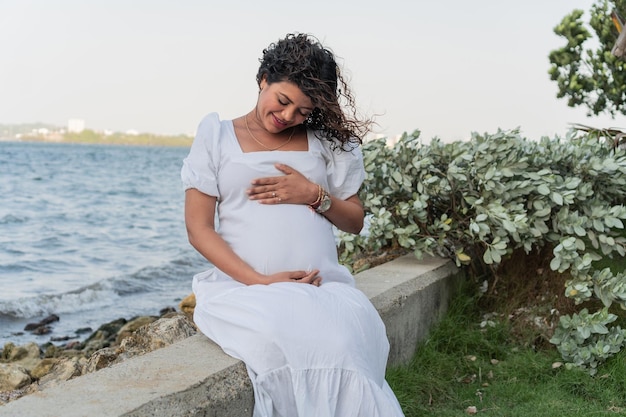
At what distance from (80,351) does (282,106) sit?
5394 mm

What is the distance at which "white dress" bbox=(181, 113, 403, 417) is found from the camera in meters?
2.66

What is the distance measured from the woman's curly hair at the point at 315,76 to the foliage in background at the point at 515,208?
164 cm

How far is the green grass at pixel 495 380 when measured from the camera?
3896 millimetres

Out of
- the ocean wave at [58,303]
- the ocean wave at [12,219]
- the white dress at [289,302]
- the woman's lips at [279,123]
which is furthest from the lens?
the ocean wave at [12,219]

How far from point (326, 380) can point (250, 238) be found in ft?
2.34

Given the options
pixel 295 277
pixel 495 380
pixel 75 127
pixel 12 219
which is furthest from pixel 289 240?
pixel 75 127

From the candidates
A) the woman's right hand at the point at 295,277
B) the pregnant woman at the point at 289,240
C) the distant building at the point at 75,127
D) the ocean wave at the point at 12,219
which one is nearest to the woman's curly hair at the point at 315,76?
the pregnant woman at the point at 289,240

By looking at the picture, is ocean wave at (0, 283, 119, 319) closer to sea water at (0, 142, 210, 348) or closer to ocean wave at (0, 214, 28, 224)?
sea water at (0, 142, 210, 348)

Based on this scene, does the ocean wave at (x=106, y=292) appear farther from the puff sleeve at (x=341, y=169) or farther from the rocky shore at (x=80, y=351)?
the puff sleeve at (x=341, y=169)

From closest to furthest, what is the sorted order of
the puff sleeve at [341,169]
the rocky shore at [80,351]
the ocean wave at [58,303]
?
the puff sleeve at [341,169]
the rocky shore at [80,351]
the ocean wave at [58,303]

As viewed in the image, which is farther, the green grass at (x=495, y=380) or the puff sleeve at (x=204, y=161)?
the green grass at (x=495, y=380)

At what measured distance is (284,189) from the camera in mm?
3123

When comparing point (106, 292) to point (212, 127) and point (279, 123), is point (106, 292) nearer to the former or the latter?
point (212, 127)

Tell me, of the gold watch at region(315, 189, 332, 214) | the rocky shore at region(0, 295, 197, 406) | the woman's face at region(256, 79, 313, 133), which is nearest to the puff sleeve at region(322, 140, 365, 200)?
the gold watch at region(315, 189, 332, 214)
